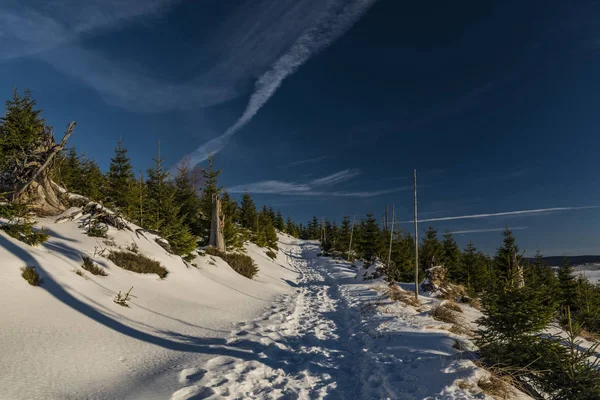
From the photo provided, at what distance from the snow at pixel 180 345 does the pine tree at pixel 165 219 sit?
176 inches

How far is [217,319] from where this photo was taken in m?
8.07

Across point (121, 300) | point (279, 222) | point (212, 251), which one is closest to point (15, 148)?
point (121, 300)

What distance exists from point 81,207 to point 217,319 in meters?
7.70

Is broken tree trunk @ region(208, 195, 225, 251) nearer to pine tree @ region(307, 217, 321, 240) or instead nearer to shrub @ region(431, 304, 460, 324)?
shrub @ region(431, 304, 460, 324)

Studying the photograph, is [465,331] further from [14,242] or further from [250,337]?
[14,242]

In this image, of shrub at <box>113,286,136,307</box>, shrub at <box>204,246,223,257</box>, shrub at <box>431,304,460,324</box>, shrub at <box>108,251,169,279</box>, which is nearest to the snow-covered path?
shrub at <box>431,304,460,324</box>

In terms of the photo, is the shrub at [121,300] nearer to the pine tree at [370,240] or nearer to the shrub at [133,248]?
the shrub at [133,248]

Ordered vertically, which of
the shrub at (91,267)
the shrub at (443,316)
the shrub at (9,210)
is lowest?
the shrub at (443,316)

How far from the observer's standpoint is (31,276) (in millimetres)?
5844

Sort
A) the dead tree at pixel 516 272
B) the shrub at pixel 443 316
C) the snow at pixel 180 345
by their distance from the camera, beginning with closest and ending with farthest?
the snow at pixel 180 345, the dead tree at pixel 516 272, the shrub at pixel 443 316

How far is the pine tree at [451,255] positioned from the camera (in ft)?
122

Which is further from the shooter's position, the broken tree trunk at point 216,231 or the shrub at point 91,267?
the broken tree trunk at point 216,231

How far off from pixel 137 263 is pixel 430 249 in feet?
121

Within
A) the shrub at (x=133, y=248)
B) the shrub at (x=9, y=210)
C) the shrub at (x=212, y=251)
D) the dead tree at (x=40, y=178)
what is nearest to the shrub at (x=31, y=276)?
the shrub at (x=9, y=210)
